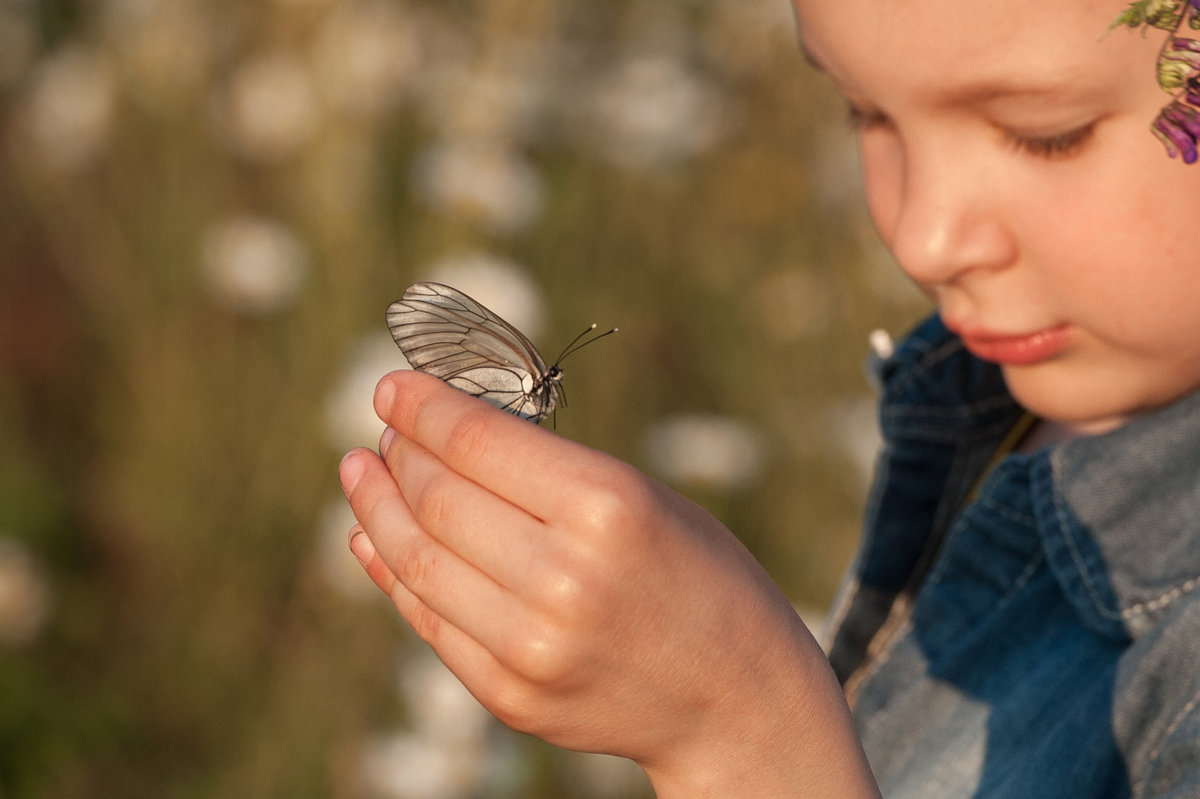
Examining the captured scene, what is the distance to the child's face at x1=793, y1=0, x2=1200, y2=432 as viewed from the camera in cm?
46

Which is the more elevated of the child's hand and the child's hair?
the child's hair

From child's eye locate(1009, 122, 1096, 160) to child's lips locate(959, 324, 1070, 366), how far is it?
0.09m

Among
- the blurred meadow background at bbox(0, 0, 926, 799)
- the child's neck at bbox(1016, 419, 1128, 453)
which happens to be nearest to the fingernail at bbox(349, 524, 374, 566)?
the child's neck at bbox(1016, 419, 1128, 453)

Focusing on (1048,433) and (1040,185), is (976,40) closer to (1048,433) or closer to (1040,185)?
(1040,185)

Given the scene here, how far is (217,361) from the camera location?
145 centimetres

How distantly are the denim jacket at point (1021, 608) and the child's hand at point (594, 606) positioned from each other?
16 cm

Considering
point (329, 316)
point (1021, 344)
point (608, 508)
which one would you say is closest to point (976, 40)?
point (1021, 344)

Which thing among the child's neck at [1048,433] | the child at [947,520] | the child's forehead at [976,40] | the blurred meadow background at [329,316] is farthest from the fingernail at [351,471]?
the blurred meadow background at [329,316]

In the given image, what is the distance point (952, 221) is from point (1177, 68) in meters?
0.16

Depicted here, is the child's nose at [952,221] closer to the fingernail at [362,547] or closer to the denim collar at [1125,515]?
the denim collar at [1125,515]

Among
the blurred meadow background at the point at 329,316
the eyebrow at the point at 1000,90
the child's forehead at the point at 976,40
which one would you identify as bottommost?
the blurred meadow background at the point at 329,316

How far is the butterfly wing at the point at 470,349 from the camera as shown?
39 centimetres

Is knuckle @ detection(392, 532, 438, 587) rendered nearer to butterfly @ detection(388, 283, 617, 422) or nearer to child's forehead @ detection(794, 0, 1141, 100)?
butterfly @ detection(388, 283, 617, 422)

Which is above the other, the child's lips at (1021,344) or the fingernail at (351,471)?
the child's lips at (1021,344)
